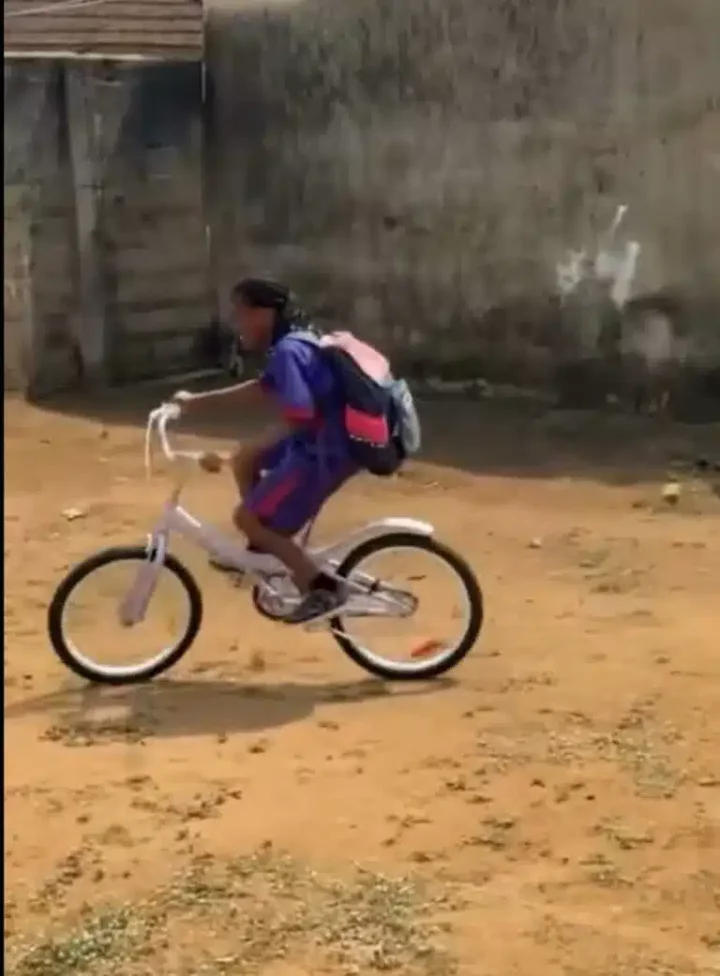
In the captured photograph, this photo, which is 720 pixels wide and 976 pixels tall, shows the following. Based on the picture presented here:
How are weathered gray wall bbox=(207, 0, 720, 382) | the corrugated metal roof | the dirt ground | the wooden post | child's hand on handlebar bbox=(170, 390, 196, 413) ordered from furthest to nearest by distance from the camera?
1. the corrugated metal roof
2. the wooden post
3. weathered gray wall bbox=(207, 0, 720, 382)
4. child's hand on handlebar bbox=(170, 390, 196, 413)
5. the dirt ground

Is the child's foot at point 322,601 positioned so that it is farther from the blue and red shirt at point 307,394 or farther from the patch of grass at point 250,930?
the patch of grass at point 250,930

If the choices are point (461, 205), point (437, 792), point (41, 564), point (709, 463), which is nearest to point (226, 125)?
point (461, 205)

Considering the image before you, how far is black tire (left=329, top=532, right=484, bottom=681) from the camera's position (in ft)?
20.1

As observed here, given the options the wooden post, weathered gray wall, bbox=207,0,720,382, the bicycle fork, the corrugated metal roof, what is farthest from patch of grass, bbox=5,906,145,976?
the corrugated metal roof

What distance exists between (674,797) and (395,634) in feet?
4.96

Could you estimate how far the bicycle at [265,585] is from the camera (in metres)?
6.08

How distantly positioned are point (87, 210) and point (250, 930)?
842cm

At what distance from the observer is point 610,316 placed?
11141 mm

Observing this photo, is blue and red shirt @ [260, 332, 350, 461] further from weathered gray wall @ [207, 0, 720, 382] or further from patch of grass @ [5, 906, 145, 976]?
weathered gray wall @ [207, 0, 720, 382]

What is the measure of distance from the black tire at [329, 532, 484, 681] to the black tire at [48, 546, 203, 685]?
0.50 metres

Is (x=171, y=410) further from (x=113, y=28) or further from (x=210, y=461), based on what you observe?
(x=113, y=28)

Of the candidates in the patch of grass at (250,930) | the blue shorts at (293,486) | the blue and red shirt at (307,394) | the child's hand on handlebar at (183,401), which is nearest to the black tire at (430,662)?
the blue shorts at (293,486)

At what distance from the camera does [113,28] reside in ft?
41.9

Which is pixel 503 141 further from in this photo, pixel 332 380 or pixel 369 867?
pixel 369 867
